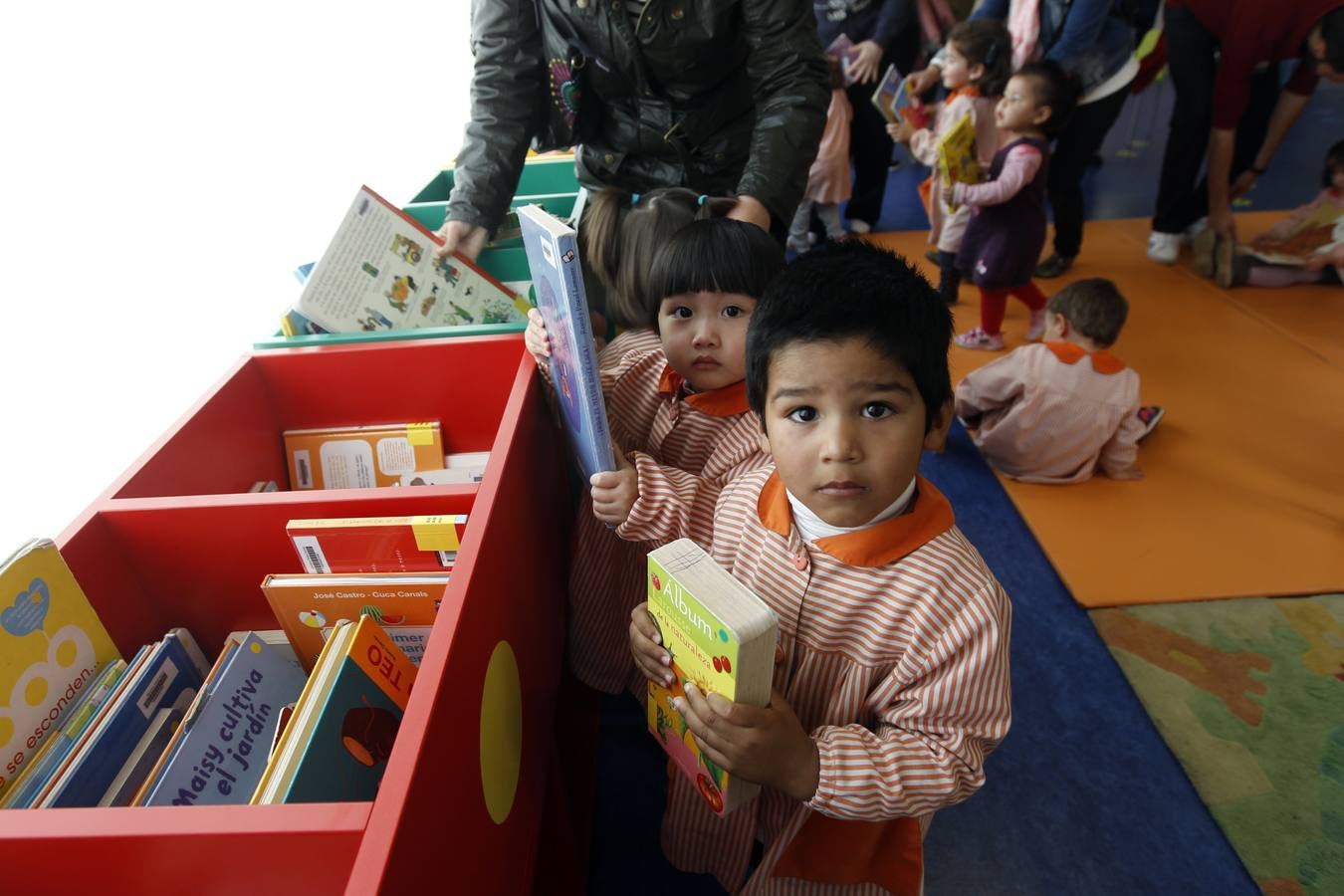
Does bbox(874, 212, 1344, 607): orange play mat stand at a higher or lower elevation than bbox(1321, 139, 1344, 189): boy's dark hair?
lower

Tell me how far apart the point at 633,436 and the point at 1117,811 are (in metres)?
1.25

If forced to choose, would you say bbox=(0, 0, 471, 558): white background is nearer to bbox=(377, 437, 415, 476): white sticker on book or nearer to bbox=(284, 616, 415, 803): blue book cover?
bbox=(377, 437, 415, 476): white sticker on book

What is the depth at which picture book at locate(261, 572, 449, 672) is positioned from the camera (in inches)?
37.7

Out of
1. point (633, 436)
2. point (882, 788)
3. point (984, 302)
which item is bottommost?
point (984, 302)

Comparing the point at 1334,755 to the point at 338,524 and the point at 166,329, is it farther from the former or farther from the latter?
the point at 166,329

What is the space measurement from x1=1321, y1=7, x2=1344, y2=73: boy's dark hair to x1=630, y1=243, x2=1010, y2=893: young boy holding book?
11.3ft

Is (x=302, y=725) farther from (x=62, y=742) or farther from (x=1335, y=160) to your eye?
(x=1335, y=160)

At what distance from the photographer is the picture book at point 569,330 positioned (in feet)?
3.04

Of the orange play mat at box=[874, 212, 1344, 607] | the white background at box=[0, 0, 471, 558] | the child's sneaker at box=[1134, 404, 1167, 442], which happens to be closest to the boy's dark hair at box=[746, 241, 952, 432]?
the white background at box=[0, 0, 471, 558]

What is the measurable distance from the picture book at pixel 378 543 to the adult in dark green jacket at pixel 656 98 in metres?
0.81

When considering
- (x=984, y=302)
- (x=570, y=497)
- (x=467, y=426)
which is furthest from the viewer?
(x=984, y=302)

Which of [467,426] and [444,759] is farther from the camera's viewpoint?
[467,426]

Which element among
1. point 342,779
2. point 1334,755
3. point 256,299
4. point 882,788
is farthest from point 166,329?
point 1334,755

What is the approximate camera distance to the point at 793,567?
3.15ft
